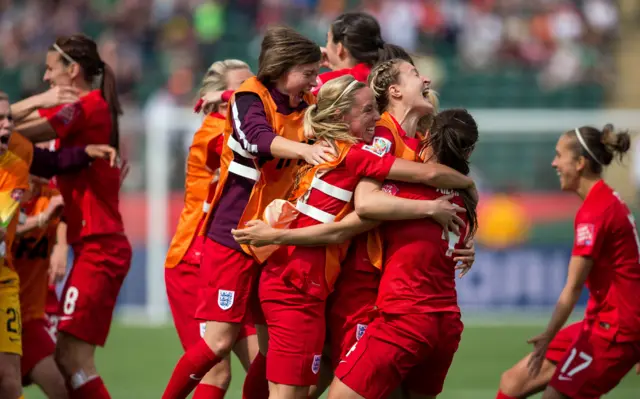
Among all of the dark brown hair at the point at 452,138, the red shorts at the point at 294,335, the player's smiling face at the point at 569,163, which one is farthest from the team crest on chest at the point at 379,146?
the player's smiling face at the point at 569,163

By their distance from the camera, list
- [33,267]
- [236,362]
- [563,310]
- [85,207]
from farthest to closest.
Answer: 1. [236,362]
2. [33,267]
3. [85,207]
4. [563,310]

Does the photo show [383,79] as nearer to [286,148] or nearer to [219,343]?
[286,148]

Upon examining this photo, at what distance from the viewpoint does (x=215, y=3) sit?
19.8 metres

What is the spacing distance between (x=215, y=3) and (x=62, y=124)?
13571 mm

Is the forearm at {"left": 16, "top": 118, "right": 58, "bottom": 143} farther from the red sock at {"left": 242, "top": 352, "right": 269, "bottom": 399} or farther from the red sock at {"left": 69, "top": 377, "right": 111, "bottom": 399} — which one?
the red sock at {"left": 242, "top": 352, "right": 269, "bottom": 399}

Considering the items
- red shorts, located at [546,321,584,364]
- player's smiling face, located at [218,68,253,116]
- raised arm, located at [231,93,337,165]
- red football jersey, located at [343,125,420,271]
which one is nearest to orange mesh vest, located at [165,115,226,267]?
player's smiling face, located at [218,68,253,116]

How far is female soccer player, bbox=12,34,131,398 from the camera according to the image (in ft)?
21.9

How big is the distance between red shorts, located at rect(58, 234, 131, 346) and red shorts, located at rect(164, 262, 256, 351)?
0.46 metres

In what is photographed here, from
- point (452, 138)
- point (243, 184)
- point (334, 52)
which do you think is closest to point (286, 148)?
point (243, 184)

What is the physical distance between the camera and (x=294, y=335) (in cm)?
532

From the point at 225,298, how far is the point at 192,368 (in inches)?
16.6

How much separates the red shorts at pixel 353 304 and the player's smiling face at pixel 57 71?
242 centimetres

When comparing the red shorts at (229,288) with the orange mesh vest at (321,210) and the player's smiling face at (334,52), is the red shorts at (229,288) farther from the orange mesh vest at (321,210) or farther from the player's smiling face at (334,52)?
the player's smiling face at (334,52)

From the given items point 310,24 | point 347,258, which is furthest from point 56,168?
point 310,24
